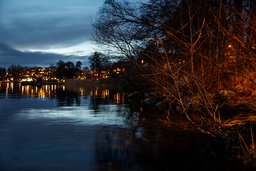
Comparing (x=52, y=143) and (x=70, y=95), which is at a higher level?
(x=70, y=95)

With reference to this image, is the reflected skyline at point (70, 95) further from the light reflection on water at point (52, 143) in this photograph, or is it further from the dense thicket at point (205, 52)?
the light reflection on water at point (52, 143)

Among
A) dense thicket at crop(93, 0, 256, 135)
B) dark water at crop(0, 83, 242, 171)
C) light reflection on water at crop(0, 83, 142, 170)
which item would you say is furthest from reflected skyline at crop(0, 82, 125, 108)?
dark water at crop(0, 83, 242, 171)

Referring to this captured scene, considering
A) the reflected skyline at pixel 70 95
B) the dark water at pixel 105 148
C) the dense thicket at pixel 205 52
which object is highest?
the dense thicket at pixel 205 52

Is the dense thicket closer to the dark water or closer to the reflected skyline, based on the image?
the dark water

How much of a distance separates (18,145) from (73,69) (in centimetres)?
15565

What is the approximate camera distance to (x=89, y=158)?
701cm

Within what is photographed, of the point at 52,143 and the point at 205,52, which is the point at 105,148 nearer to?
the point at 52,143

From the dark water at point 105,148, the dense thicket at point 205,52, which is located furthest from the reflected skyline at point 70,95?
the dark water at point 105,148

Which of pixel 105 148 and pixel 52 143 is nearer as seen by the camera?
pixel 105 148

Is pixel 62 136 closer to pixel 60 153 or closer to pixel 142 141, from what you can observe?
pixel 60 153

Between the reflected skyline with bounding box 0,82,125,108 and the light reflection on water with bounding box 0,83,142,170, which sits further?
the reflected skyline with bounding box 0,82,125,108

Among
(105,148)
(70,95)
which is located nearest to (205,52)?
(105,148)

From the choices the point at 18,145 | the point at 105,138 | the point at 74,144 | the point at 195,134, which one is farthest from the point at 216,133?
the point at 18,145

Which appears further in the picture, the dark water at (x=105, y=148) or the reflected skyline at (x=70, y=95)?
the reflected skyline at (x=70, y=95)
